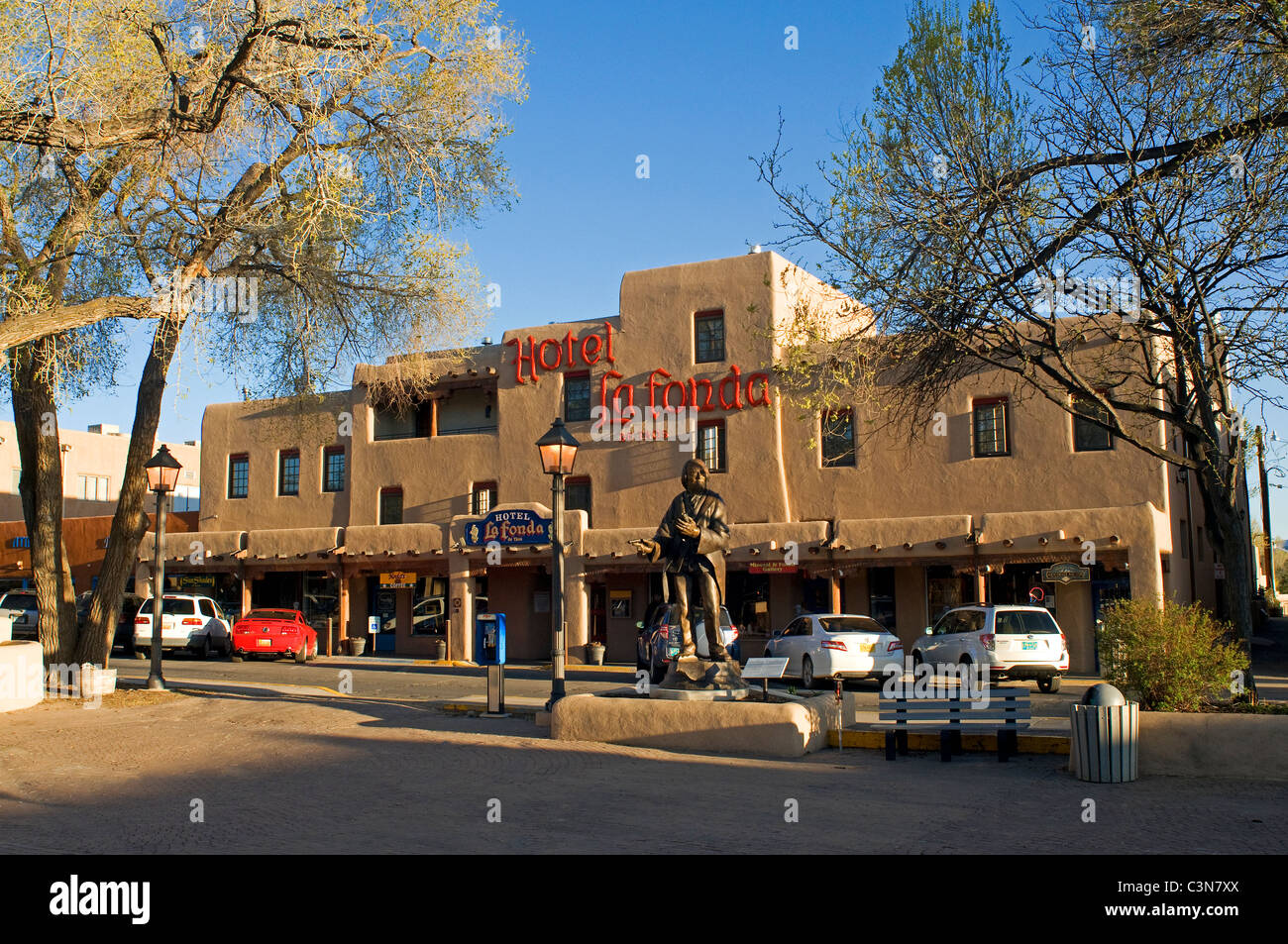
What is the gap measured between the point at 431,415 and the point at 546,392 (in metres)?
4.64

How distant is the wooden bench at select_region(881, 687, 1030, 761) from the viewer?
11.5 meters

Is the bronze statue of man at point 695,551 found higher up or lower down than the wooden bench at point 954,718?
higher up

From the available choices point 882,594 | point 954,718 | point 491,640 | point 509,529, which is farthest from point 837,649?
point 509,529

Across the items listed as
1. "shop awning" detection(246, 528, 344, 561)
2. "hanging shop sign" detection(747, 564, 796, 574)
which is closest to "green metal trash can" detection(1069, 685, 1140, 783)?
"hanging shop sign" detection(747, 564, 796, 574)

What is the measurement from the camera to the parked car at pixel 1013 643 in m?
18.8

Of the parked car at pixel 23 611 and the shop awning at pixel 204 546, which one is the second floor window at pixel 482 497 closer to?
the shop awning at pixel 204 546

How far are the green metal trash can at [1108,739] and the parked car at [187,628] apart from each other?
24.7 meters

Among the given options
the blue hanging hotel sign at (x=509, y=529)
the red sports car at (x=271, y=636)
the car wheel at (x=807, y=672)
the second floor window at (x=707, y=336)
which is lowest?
the car wheel at (x=807, y=672)

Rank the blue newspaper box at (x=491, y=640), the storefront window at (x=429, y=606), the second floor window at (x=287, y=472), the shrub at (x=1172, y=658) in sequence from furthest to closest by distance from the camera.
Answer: the second floor window at (x=287, y=472)
the storefront window at (x=429, y=606)
the blue newspaper box at (x=491, y=640)
the shrub at (x=1172, y=658)

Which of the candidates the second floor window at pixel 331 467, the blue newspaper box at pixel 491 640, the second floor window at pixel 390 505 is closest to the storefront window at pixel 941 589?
the blue newspaper box at pixel 491 640

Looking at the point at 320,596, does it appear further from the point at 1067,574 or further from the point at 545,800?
the point at 545,800

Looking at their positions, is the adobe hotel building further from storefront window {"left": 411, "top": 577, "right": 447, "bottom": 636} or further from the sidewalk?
the sidewalk

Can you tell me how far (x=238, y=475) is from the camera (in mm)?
36688

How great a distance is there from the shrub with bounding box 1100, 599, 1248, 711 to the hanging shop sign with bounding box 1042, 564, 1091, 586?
542 inches
